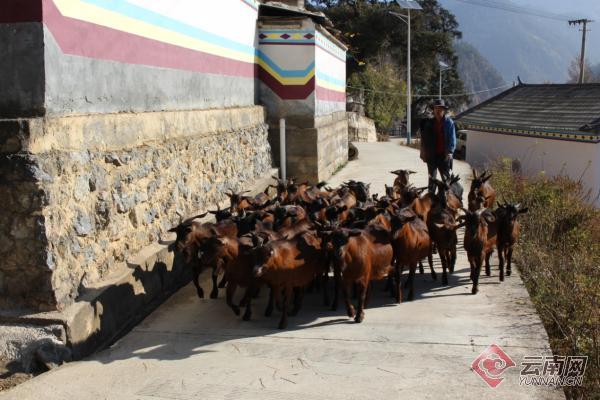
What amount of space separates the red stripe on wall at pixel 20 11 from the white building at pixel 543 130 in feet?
42.5

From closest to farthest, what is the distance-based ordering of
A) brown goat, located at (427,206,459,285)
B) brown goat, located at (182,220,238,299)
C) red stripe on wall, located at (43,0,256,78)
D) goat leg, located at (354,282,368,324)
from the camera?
red stripe on wall, located at (43,0,256,78) < goat leg, located at (354,282,368,324) < brown goat, located at (182,220,238,299) < brown goat, located at (427,206,459,285)

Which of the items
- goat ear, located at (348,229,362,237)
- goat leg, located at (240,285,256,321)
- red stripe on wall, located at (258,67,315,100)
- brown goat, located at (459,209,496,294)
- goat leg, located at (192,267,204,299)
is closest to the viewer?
goat ear, located at (348,229,362,237)

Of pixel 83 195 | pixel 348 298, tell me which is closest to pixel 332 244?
pixel 348 298

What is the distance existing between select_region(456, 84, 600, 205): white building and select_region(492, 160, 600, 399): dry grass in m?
2.66

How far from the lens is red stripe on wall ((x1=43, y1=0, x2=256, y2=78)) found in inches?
245

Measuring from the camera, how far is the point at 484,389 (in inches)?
199

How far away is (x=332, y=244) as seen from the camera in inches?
255

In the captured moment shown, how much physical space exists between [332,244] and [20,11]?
3530 mm

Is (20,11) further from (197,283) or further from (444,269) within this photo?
(444,269)

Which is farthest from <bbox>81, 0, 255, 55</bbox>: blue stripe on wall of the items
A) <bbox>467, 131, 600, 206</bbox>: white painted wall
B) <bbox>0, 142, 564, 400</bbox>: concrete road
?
<bbox>467, 131, 600, 206</bbox>: white painted wall

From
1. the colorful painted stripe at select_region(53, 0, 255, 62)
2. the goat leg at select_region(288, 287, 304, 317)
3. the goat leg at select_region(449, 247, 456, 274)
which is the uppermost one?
the colorful painted stripe at select_region(53, 0, 255, 62)

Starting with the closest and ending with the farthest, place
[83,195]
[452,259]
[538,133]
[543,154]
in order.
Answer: [83,195] → [452,259] → [543,154] → [538,133]

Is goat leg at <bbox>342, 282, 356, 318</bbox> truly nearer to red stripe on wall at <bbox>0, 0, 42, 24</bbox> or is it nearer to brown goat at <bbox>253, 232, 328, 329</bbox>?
brown goat at <bbox>253, 232, 328, 329</bbox>

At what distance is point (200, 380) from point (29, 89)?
297 cm
